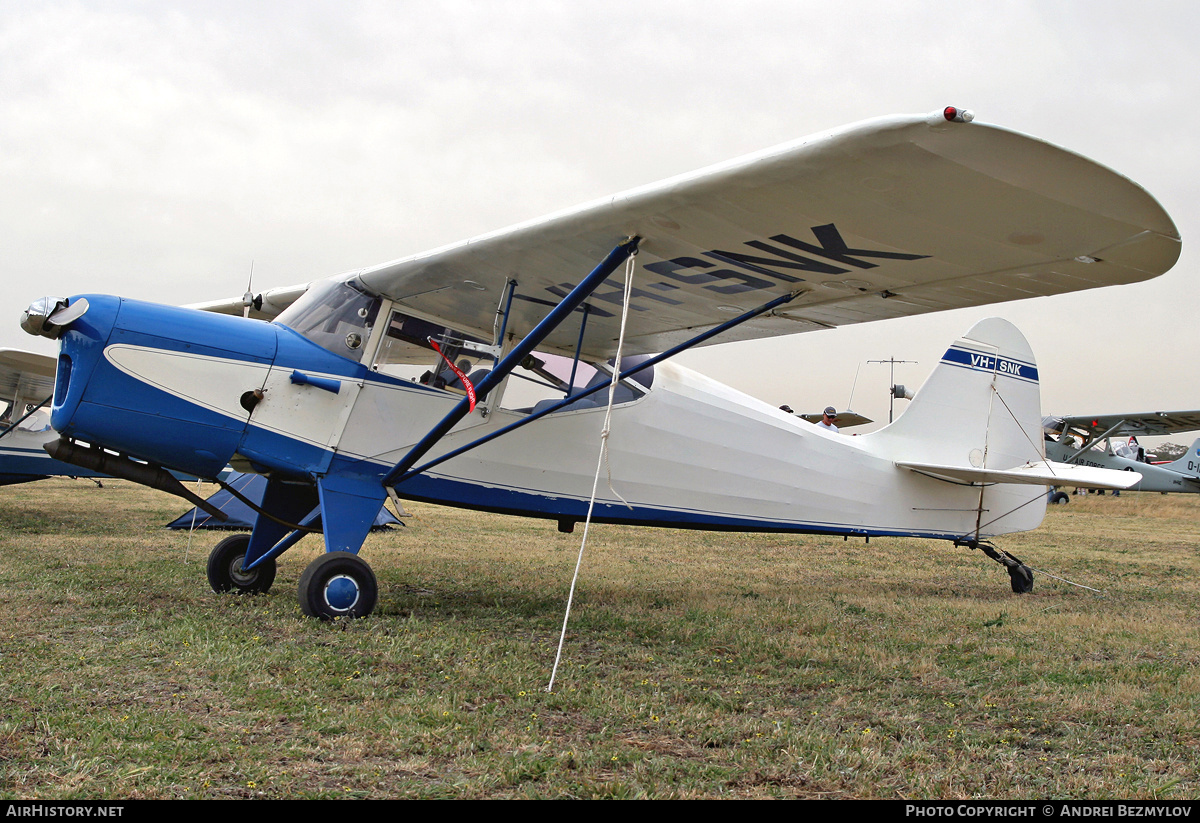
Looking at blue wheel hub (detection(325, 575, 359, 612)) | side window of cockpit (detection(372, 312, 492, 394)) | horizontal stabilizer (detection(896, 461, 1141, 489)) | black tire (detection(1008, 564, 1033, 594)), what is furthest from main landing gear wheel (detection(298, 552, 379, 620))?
black tire (detection(1008, 564, 1033, 594))

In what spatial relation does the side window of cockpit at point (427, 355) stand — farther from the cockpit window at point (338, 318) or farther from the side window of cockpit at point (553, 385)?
the side window of cockpit at point (553, 385)

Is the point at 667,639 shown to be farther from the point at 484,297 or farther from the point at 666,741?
the point at 484,297

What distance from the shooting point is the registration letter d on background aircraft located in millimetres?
3617

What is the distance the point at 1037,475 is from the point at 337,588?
625 cm

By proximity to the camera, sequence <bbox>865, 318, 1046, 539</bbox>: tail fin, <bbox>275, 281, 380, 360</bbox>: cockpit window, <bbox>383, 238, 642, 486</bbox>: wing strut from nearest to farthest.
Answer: <bbox>383, 238, 642, 486</bbox>: wing strut → <bbox>275, 281, 380, 360</bbox>: cockpit window → <bbox>865, 318, 1046, 539</bbox>: tail fin

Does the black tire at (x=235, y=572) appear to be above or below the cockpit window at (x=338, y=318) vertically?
below

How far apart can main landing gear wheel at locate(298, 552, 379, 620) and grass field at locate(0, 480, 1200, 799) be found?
0.47ft

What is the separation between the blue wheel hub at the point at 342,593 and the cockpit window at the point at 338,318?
151cm

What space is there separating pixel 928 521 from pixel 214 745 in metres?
6.81

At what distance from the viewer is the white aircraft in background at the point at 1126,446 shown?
1086 inches

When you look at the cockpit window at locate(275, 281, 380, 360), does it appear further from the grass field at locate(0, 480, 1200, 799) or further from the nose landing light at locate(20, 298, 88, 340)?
the grass field at locate(0, 480, 1200, 799)

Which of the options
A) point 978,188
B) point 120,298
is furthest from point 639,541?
point 978,188

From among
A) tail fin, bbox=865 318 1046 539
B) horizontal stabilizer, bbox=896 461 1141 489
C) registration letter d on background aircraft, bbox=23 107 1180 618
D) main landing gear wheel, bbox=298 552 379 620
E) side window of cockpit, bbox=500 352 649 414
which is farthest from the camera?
tail fin, bbox=865 318 1046 539

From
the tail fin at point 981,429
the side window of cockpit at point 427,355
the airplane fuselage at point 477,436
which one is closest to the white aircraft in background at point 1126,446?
the tail fin at point 981,429
